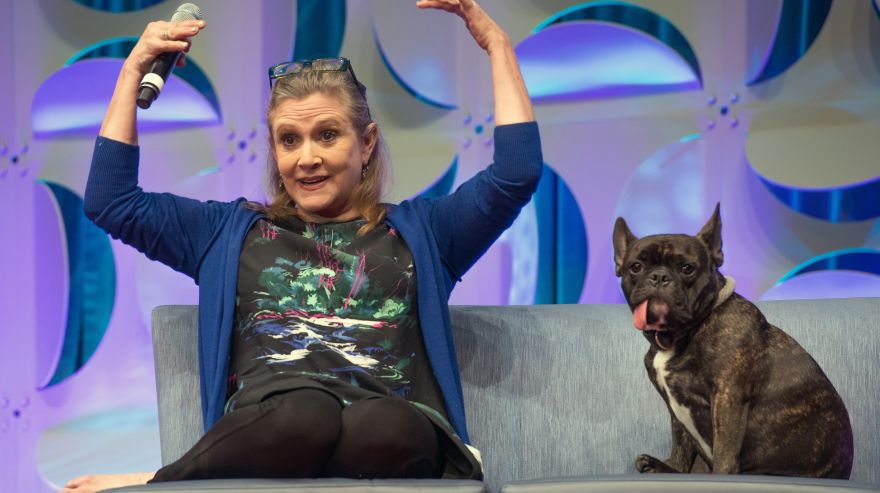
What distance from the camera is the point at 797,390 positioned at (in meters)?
1.81

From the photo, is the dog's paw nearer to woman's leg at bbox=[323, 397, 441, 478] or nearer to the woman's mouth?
woman's leg at bbox=[323, 397, 441, 478]

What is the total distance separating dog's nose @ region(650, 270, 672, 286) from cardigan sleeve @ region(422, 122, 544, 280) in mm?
377

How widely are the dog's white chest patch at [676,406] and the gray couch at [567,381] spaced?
371 mm

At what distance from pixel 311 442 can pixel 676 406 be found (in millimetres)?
701

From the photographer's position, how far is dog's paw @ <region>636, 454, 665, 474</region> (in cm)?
208

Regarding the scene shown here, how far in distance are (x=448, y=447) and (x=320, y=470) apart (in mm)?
271

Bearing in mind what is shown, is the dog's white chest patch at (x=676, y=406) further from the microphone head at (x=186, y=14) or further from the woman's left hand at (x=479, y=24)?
the microphone head at (x=186, y=14)

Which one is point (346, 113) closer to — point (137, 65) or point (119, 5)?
point (137, 65)

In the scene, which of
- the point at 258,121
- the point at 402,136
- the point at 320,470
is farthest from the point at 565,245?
the point at 320,470

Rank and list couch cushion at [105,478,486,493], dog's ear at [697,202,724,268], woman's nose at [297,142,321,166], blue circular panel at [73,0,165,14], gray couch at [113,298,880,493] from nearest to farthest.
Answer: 1. couch cushion at [105,478,486,493]
2. dog's ear at [697,202,724,268]
3. woman's nose at [297,142,321,166]
4. gray couch at [113,298,880,493]
5. blue circular panel at [73,0,165,14]

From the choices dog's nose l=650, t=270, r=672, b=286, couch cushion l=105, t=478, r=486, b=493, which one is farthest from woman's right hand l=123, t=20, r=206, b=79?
dog's nose l=650, t=270, r=672, b=286

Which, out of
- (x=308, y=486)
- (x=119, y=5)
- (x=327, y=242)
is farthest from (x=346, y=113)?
(x=119, y=5)

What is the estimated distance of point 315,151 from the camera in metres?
2.12

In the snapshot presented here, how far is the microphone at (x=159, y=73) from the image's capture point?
1937mm
